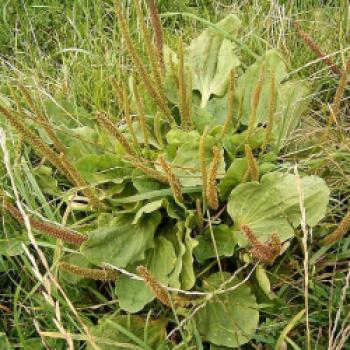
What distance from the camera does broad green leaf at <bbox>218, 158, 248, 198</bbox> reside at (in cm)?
178

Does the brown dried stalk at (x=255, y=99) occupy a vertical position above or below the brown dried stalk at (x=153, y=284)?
above

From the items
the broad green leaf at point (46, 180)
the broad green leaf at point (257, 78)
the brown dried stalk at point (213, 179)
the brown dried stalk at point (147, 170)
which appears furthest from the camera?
the broad green leaf at point (257, 78)

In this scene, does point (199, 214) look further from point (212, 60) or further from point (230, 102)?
point (212, 60)

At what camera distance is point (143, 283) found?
1773 millimetres

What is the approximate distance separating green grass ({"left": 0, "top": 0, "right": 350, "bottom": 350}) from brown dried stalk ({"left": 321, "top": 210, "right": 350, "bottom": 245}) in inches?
1.7

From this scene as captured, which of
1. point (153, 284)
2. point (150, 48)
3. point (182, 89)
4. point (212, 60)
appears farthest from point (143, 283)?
point (212, 60)

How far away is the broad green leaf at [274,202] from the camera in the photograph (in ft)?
5.69

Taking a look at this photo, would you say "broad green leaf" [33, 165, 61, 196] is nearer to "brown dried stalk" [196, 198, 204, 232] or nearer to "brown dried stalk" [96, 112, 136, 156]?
"brown dried stalk" [96, 112, 136, 156]

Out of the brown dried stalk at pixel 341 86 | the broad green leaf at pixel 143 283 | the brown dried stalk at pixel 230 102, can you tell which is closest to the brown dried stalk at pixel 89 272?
the broad green leaf at pixel 143 283

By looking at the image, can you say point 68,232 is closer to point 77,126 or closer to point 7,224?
point 7,224

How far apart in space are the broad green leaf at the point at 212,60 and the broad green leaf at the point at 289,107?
21 cm

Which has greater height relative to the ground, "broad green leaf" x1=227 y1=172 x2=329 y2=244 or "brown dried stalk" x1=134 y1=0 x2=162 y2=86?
"brown dried stalk" x1=134 y1=0 x2=162 y2=86

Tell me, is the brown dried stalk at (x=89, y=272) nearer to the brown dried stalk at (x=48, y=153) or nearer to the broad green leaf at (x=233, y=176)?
the brown dried stalk at (x=48, y=153)

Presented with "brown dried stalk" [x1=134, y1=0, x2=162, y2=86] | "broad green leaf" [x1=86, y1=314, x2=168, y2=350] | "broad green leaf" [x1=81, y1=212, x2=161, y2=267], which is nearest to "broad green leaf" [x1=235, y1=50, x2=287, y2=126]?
"brown dried stalk" [x1=134, y1=0, x2=162, y2=86]
